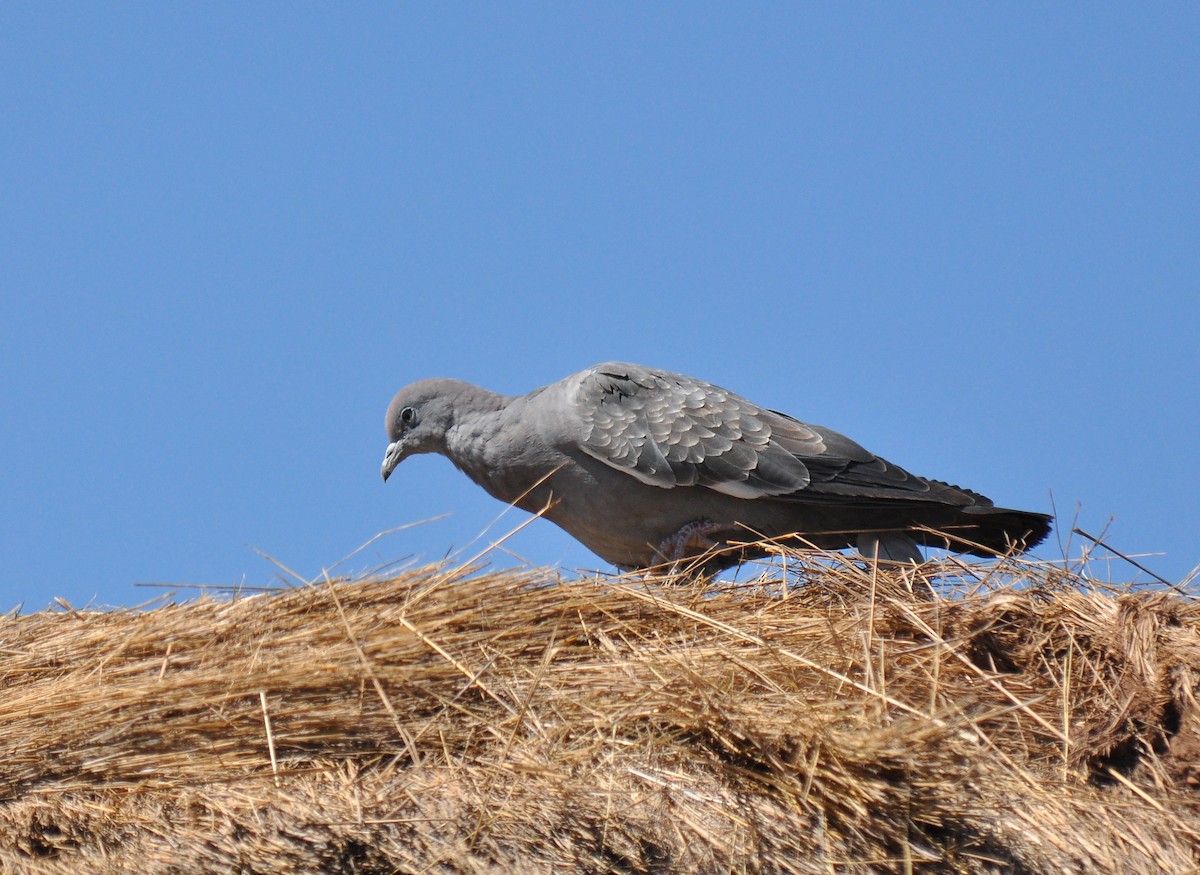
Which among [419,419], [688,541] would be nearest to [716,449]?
[688,541]

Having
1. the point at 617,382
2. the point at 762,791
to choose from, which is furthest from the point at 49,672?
the point at 617,382

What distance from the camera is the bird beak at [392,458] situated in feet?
19.2

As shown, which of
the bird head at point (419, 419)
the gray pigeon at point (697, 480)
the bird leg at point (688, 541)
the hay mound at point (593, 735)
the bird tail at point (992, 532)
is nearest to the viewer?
the hay mound at point (593, 735)

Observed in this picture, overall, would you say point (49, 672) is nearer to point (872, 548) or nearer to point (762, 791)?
point (762, 791)

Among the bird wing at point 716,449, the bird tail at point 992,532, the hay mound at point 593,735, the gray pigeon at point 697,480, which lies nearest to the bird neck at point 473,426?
the gray pigeon at point 697,480

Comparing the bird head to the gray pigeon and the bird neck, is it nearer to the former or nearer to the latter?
the bird neck

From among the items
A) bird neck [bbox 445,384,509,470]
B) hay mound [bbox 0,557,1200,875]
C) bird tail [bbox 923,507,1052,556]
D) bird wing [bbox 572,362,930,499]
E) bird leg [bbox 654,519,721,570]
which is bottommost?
hay mound [bbox 0,557,1200,875]

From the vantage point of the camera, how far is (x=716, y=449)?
530 cm

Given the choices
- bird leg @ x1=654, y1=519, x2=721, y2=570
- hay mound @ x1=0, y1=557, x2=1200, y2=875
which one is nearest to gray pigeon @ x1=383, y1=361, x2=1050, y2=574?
bird leg @ x1=654, y1=519, x2=721, y2=570

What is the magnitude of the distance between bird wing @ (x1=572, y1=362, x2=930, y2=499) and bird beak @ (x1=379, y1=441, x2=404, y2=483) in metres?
0.95

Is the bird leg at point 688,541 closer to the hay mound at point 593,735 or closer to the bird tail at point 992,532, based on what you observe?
the bird tail at point 992,532

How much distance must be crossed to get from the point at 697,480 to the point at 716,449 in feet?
0.49

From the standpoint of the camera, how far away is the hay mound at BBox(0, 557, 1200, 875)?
2.89m

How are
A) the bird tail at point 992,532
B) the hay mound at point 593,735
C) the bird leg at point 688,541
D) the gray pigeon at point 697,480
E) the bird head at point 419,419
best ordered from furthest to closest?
1. the bird head at point 419,419
2. the bird leg at point 688,541
3. the gray pigeon at point 697,480
4. the bird tail at point 992,532
5. the hay mound at point 593,735
